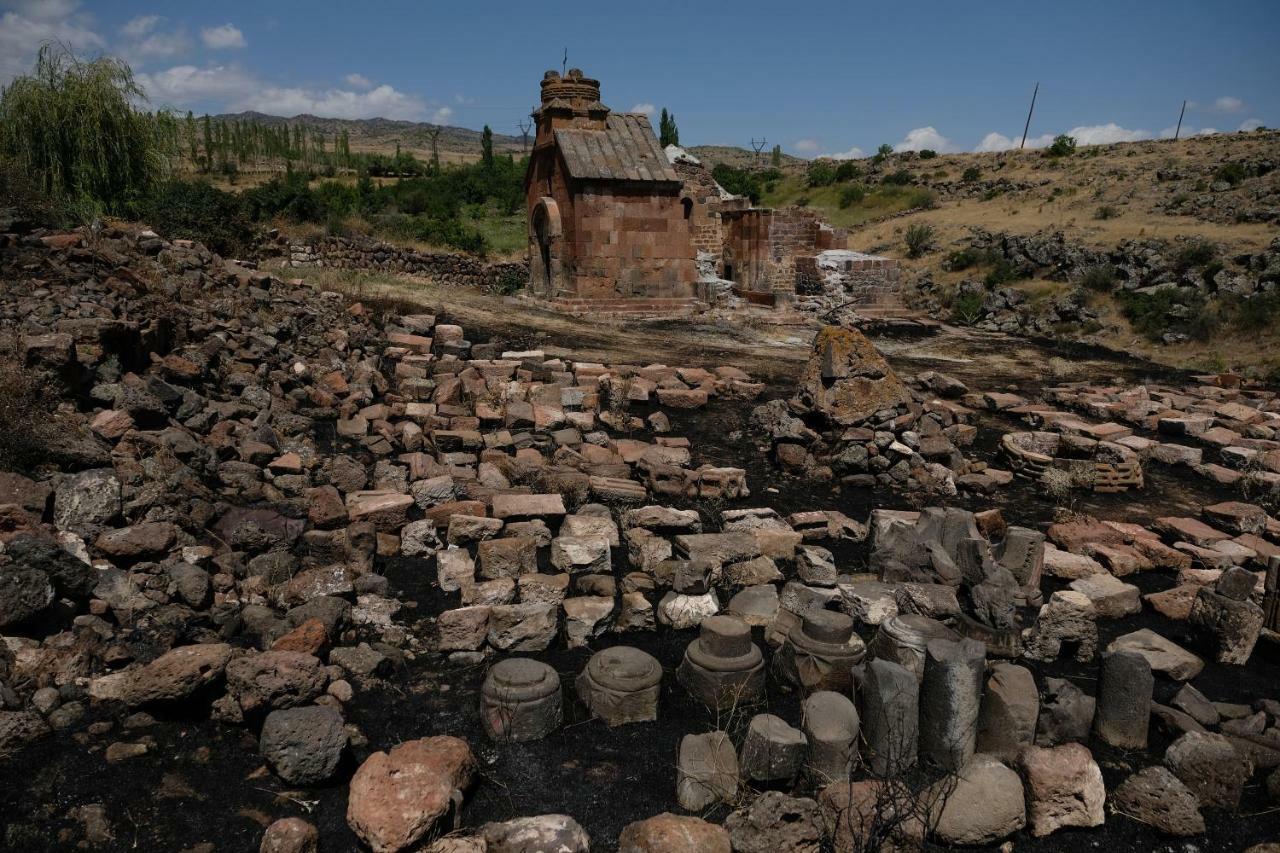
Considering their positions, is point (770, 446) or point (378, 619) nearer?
point (378, 619)

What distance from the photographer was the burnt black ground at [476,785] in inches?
117

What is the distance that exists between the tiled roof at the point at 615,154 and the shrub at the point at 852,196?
2231cm

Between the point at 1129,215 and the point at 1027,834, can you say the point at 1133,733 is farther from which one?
the point at 1129,215

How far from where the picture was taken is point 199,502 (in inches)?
200

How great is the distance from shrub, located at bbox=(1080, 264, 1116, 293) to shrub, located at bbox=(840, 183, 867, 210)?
1973cm

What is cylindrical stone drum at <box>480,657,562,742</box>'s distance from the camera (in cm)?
367

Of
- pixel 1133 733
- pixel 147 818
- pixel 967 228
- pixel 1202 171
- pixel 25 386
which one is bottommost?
pixel 147 818

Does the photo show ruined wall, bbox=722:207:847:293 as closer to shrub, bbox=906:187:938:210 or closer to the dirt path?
the dirt path

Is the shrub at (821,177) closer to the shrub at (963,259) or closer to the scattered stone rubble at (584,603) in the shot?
the shrub at (963,259)

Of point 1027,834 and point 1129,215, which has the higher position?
point 1129,215

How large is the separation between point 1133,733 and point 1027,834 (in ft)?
3.17

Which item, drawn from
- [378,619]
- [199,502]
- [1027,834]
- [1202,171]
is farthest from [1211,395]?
[1202,171]

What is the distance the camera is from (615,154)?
1725cm

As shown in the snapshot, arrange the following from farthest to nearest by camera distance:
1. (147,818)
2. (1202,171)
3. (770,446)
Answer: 1. (1202,171)
2. (770,446)
3. (147,818)
